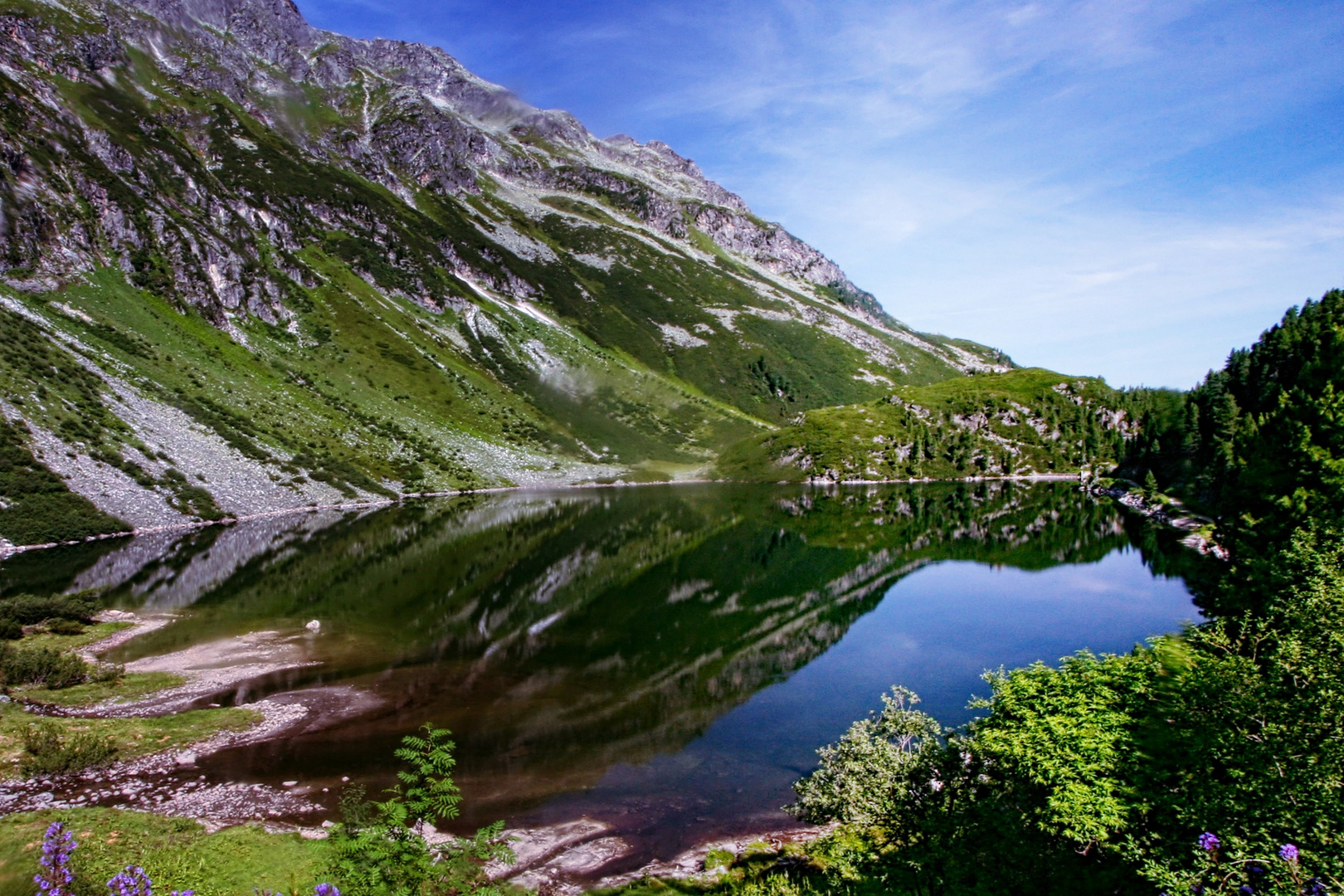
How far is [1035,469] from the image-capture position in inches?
7357

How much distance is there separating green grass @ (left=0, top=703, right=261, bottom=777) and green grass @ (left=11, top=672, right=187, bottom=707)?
8.01 feet

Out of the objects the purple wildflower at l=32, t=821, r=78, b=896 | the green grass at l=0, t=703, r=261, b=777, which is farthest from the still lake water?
the purple wildflower at l=32, t=821, r=78, b=896

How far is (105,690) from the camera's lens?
112ft

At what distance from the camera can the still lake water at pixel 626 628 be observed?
2839 centimetres

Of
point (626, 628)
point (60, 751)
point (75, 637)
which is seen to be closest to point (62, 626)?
point (75, 637)

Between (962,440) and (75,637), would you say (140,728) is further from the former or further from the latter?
(962,440)

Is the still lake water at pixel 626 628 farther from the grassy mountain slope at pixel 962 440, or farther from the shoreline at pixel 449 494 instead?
the grassy mountain slope at pixel 962 440

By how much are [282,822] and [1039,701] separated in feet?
82.1

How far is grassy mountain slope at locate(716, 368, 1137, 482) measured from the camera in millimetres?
184500

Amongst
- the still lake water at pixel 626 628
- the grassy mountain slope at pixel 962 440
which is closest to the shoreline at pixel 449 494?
the grassy mountain slope at pixel 962 440

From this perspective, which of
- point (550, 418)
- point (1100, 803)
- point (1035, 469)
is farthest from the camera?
point (550, 418)

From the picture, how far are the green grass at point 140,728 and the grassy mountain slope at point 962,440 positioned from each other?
16032cm

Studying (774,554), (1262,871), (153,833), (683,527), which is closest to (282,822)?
(153,833)

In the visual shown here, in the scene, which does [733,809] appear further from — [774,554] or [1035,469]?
[1035,469]
